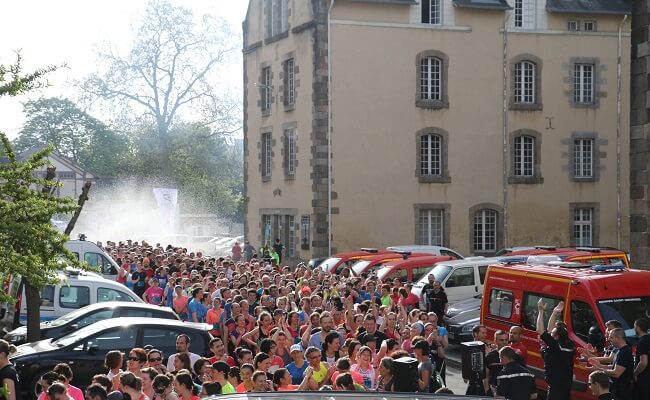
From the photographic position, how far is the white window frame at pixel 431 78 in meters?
36.9

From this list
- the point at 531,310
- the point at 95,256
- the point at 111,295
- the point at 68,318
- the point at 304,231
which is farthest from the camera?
the point at 304,231

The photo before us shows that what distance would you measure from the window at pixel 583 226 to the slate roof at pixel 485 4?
27.6 feet

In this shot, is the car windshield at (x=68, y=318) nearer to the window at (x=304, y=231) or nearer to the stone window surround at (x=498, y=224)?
the window at (x=304, y=231)

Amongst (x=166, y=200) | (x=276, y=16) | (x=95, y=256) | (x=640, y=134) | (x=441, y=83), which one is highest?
(x=276, y=16)

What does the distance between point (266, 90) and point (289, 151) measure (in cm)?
361

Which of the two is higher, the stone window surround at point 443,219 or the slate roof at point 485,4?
the slate roof at point 485,4

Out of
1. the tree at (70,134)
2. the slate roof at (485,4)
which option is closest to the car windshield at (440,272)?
the slate roof at (485,4)

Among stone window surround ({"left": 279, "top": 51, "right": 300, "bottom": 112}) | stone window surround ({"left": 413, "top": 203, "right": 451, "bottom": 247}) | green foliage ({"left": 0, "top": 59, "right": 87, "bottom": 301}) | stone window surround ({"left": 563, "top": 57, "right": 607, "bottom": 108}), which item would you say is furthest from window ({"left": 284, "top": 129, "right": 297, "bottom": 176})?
green foliage ({"left": 0, "top": 59, "right": 87, "bottom": 301})

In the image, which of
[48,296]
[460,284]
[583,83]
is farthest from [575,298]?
[583,83]

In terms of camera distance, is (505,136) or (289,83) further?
(289,83)

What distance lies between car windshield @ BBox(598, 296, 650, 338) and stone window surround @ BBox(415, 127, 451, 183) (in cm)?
2272

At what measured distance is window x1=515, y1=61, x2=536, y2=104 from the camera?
38.0 meters

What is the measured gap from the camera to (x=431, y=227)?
122 ft

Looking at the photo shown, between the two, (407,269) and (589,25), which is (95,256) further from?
(589,25)
